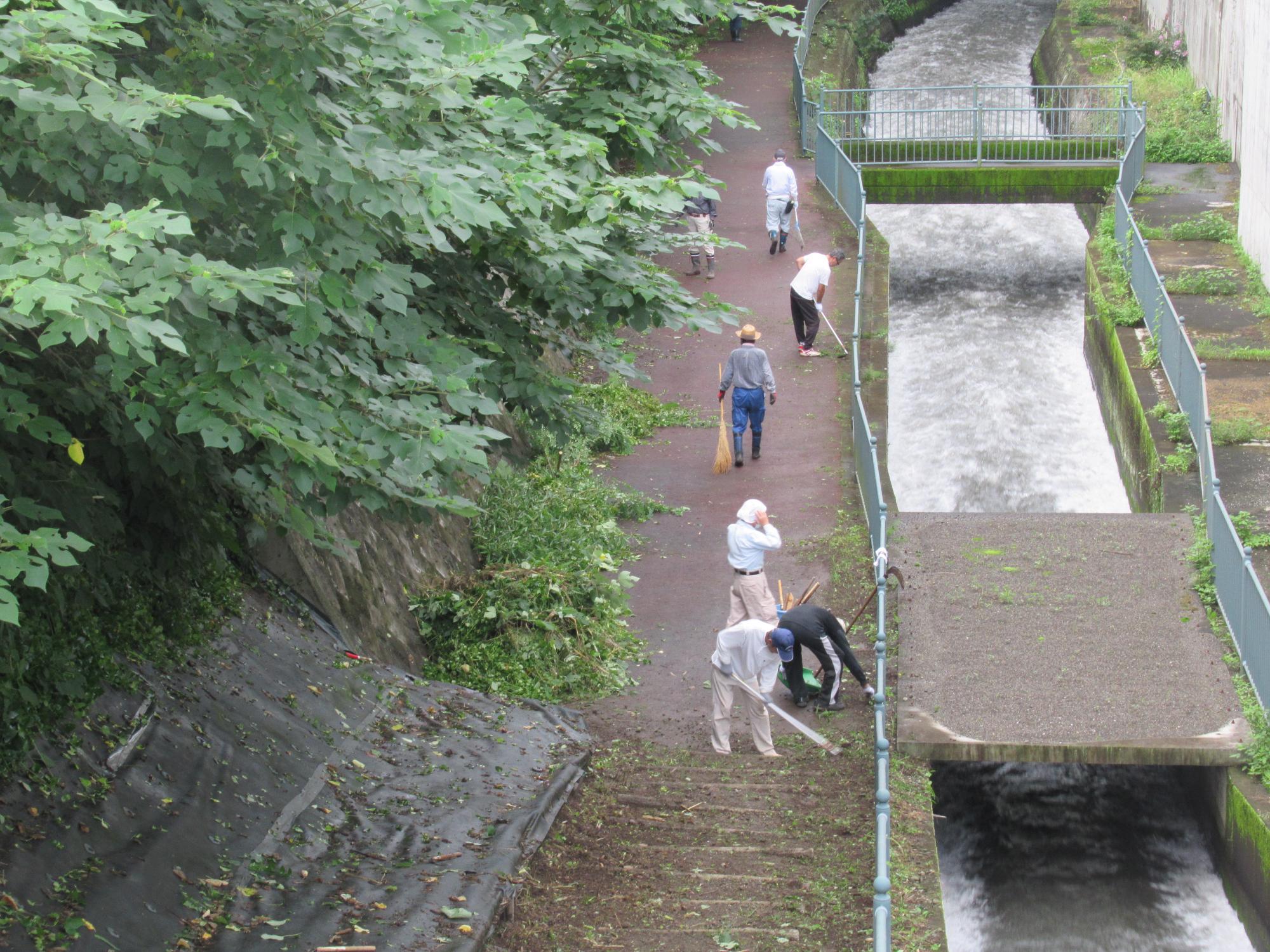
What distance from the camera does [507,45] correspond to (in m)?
7.24

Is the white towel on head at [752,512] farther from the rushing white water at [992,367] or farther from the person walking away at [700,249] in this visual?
the person walking away at [700,249]

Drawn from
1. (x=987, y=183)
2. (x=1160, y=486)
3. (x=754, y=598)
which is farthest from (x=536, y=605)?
(x=987, y=183)

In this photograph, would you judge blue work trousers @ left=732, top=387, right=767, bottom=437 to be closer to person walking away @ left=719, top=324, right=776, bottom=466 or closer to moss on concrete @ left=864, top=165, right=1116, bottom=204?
person walking away @ left=719, top=324, right=776, bottom=466

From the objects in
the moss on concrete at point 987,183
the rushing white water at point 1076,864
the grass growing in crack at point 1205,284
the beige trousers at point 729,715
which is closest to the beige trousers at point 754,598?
the beige trousers at point 729,715

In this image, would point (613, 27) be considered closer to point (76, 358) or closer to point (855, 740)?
point (76, 358)

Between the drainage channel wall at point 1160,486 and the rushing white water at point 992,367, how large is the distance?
1.04 metres

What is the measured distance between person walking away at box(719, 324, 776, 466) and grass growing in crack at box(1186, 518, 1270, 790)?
454 centimetres

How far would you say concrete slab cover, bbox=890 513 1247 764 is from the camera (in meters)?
10.6

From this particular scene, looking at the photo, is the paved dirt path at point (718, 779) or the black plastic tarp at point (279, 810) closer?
the black plastic tarp at point (279, 810)

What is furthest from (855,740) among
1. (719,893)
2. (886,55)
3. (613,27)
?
(886,55)

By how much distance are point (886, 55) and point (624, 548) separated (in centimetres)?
2897

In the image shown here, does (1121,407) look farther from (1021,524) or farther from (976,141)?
(976,141)

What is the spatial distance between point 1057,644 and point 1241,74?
51.0ft

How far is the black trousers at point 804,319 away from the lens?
1809 cm
